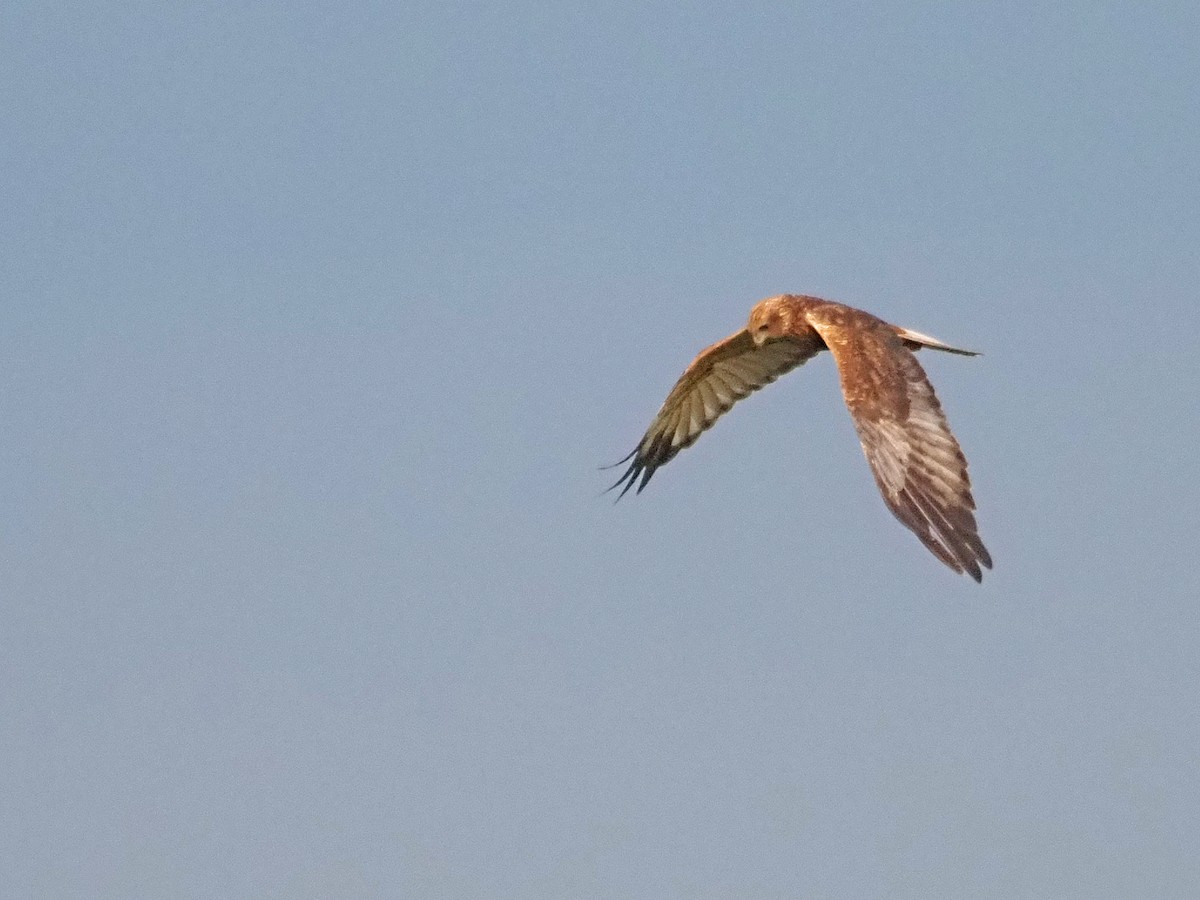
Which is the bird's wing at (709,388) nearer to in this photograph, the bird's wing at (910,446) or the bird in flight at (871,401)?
the bird in flight at (871,401)

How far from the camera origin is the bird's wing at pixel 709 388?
18.1 m

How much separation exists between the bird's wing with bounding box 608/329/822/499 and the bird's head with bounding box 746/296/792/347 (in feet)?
1.06

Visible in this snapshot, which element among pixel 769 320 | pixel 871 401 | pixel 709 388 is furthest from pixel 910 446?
pixel 709 388

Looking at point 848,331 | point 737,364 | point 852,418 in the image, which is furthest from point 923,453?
point 737,364

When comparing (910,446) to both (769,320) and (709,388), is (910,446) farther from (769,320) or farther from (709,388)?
(709,388)

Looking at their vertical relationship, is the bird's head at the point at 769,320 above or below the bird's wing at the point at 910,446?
above

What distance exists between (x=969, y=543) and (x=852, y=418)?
1.59 metres

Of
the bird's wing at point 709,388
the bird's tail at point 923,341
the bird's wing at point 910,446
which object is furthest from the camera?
the bird's wing at point 709,388

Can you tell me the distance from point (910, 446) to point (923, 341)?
2157mm

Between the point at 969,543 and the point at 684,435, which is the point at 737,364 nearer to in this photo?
the point at 684,435

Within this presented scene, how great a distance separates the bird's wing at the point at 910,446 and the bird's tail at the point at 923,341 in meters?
0.47

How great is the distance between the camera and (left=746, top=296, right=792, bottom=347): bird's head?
16.9 m

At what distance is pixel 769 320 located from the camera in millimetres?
17047

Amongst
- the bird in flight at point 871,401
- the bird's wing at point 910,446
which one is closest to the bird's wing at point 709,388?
the bird in flight at point 871,401
